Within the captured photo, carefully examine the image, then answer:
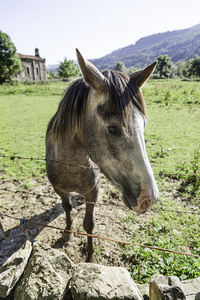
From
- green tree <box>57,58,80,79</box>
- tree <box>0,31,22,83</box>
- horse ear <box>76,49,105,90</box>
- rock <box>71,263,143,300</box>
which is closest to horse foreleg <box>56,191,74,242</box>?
rock <box>71,263,143,300</box>

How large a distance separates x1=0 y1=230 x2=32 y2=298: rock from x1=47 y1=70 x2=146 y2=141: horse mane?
1.24 meters

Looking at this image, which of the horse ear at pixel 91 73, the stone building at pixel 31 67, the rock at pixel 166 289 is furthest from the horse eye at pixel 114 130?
the stone building at pixel 31 67

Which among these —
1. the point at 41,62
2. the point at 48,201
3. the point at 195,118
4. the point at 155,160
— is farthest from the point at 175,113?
the point at 41,62

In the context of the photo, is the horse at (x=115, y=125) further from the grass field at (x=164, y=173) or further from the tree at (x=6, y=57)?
the tree at (x=6, y=57)

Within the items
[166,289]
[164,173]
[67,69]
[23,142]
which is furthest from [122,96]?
[67,69]

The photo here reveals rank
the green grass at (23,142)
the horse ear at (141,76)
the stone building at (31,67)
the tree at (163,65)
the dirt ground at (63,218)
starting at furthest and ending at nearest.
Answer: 1. the tree at (163,65)
2. the stone building at (31,67)
3. the green grass at (23,142)
4. the dirt ground at (63,218)
5. the horse ear at (141,76)

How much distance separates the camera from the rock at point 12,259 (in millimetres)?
1584

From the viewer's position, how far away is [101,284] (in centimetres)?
152

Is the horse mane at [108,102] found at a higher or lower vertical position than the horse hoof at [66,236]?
higher

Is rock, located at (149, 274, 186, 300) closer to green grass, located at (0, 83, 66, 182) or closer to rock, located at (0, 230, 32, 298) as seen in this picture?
rock, located at (0, 230, 32, 298)

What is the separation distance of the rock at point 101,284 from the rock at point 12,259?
547 millimetres

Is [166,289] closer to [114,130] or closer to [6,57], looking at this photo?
[114,130]

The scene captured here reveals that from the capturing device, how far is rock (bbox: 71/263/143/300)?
146 centimetres

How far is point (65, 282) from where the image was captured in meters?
1.66
